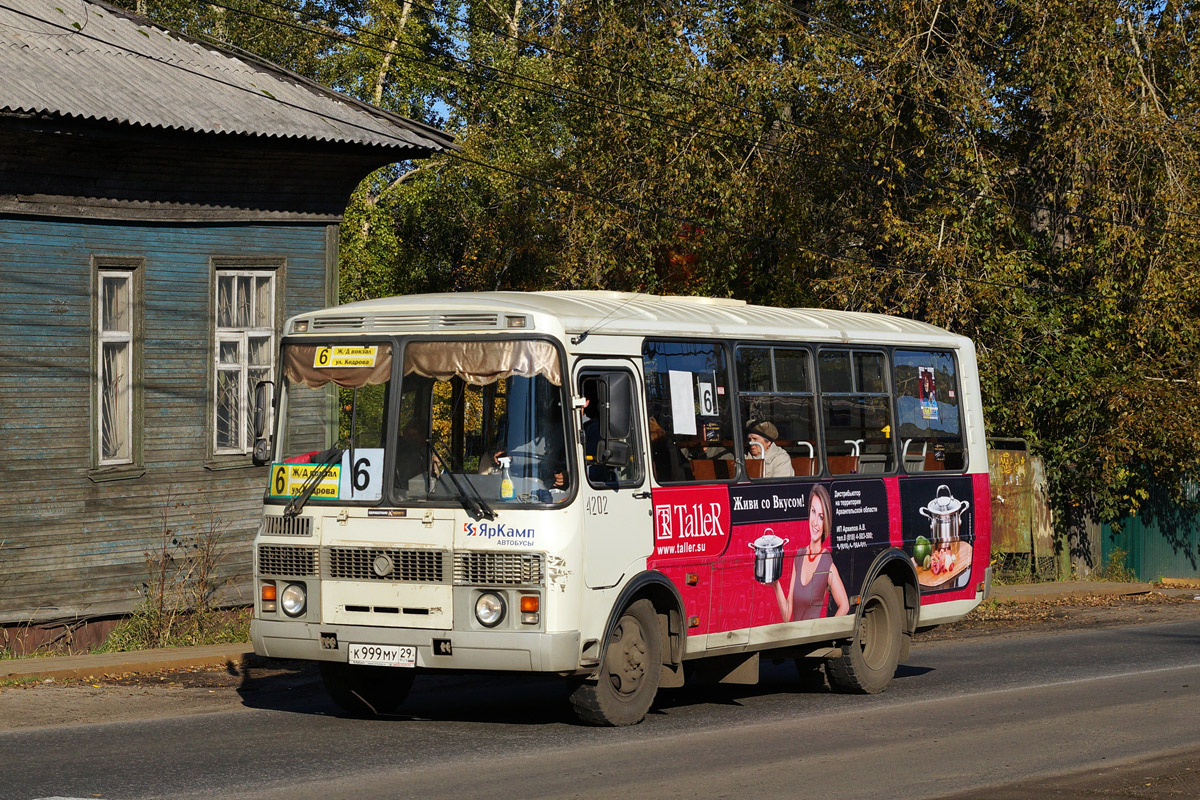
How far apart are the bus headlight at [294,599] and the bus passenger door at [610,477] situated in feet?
5.96

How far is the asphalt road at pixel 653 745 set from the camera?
8.17m

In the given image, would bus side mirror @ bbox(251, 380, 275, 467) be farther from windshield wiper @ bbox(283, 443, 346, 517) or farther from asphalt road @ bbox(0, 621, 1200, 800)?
asphalt road @ bbox(0, 621, 1200, 800)

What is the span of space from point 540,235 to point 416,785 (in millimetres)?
26182

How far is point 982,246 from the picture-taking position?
898 inches

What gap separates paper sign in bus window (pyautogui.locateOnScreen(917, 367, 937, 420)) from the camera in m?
13.3

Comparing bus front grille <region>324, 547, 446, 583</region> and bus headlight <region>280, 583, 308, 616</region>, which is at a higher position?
bus front grille <region>324, 547, 446, 583</region>

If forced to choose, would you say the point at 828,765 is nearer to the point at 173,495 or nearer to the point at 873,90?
the point at 173,495

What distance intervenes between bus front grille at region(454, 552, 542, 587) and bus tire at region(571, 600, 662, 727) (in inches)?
30.6

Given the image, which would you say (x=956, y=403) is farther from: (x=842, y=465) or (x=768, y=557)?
(x=768, y=557)

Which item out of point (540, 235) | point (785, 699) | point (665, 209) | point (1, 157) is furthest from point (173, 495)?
point (540, 235)

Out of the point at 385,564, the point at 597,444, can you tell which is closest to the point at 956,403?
the point at 597,444

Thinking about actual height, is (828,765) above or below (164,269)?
below

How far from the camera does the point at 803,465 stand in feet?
38.7

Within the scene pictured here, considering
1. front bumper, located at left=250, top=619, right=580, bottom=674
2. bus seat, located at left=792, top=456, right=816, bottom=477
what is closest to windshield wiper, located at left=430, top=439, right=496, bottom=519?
front bumper, located at left=250, top=619, right=580, bottom=674
